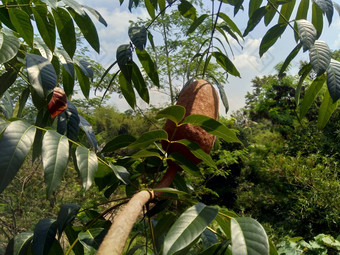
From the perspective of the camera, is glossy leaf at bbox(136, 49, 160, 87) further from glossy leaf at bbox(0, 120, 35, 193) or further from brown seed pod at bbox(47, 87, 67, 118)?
glossy leaf at bbox(0, 120, 35, 193)

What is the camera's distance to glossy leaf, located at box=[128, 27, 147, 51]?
540mm

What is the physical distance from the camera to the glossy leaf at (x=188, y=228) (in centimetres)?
29

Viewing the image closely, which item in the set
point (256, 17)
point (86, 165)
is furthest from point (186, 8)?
point (86, 165)

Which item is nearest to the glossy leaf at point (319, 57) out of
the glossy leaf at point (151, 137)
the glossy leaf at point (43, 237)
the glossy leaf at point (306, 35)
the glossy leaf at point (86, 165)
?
the glossy leaf at point (306, 35)

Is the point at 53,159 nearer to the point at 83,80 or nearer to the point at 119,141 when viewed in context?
the point at 119,141

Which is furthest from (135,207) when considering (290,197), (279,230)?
(290,197)

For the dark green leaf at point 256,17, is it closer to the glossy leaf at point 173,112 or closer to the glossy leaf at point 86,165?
the glossy leaf at point 173,112

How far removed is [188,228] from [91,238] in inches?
7.5

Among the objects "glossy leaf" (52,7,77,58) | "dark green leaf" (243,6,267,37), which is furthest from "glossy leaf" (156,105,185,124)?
"dark green leaf" (243,6,267,37)

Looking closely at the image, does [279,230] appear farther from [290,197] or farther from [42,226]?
[42,226]

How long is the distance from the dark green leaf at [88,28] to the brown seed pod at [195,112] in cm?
19

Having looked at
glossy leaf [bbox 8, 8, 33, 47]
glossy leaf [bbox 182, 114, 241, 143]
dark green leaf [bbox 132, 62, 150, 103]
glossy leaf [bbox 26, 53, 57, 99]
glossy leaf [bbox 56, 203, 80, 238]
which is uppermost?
glossy leaf [bbox 8, 8, 33, 47]

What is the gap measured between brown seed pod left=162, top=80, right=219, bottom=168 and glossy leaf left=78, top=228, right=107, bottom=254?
0.17 meters

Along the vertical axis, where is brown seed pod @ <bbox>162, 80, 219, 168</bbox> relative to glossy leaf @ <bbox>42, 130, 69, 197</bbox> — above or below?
above
